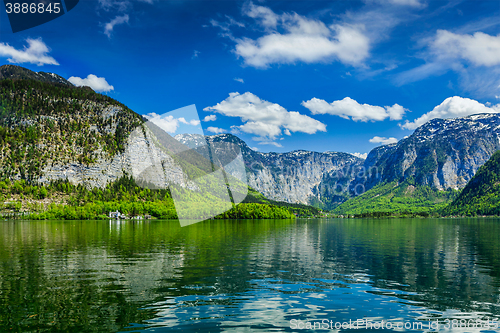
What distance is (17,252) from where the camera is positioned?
160ft

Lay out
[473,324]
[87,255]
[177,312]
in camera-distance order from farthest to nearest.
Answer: [87,255] → [177,312] → [473,324]

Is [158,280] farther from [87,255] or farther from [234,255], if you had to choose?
[87,255]

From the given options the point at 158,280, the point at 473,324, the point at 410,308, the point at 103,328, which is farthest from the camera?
the point at 158,280

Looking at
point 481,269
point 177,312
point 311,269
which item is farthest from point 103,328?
point 481,269

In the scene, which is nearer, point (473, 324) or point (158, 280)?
point (473, 324)

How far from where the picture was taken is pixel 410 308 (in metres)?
22.0

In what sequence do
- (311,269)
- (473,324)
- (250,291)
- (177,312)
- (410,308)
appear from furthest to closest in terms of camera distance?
(311,269)
(250,291)
(410,308)
(177,312)
(473,324)

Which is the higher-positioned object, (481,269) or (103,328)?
(103,328)

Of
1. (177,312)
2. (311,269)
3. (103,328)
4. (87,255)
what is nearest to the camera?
(103,328)

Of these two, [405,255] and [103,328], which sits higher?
[103,328]

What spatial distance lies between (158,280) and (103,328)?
508 inches

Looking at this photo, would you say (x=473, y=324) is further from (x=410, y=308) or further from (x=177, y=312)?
(x=177, y=312)

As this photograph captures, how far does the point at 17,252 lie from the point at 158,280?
3289 cm

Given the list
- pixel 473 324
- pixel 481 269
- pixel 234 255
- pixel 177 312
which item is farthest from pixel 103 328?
pixel 481 269
